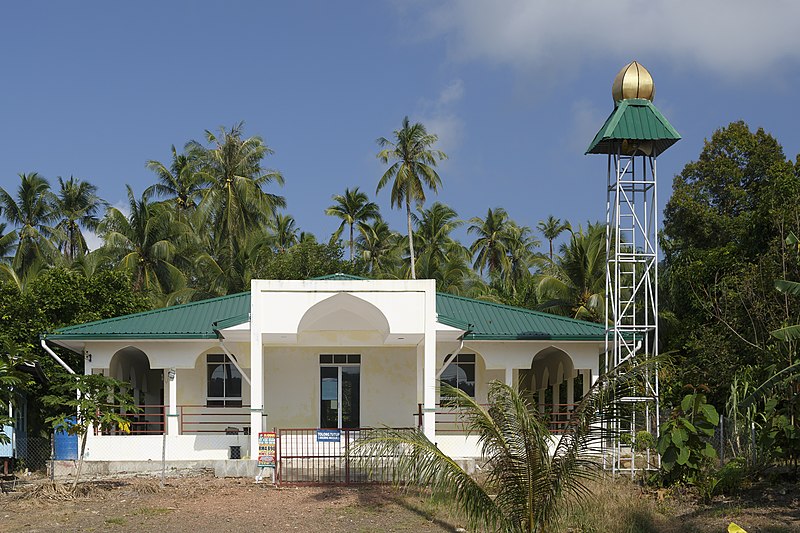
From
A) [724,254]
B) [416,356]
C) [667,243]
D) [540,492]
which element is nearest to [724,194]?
[667,243]

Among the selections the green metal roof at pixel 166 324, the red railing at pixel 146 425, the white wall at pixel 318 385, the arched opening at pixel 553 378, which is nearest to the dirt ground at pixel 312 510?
the red railing at pixel 146 425

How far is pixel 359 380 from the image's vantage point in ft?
85.1

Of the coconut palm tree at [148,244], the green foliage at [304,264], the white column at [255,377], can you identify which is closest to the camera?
the white column at [255,377]

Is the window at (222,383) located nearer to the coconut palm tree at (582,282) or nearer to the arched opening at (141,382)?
the arched opening at (141,382)

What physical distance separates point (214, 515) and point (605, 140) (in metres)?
11.3

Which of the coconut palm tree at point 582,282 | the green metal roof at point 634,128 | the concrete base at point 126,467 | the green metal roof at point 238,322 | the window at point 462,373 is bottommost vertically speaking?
the concrete base at point 126,467

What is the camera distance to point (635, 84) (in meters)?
21.4

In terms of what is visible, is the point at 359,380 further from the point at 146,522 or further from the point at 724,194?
the point at 724,194

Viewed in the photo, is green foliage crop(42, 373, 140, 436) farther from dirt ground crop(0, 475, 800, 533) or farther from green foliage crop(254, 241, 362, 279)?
green foliage crop(254, 241, 362, 279)

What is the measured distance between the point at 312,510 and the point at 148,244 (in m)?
29.2

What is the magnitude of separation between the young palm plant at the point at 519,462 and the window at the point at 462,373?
1271 cm

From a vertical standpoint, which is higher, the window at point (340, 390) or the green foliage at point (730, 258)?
the green foliage at point (730, 258)

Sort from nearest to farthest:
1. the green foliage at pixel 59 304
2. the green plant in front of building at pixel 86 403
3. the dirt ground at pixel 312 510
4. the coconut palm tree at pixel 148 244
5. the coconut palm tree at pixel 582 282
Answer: the dirt ground at pixel 312 510
the green plant in front of building at pixel 86 403
the green foliage at pixel 59 304
the coconut palm tree at pixel 582 282
the coconut palm tree at pixel 148 244

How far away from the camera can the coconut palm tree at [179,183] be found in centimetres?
5047
